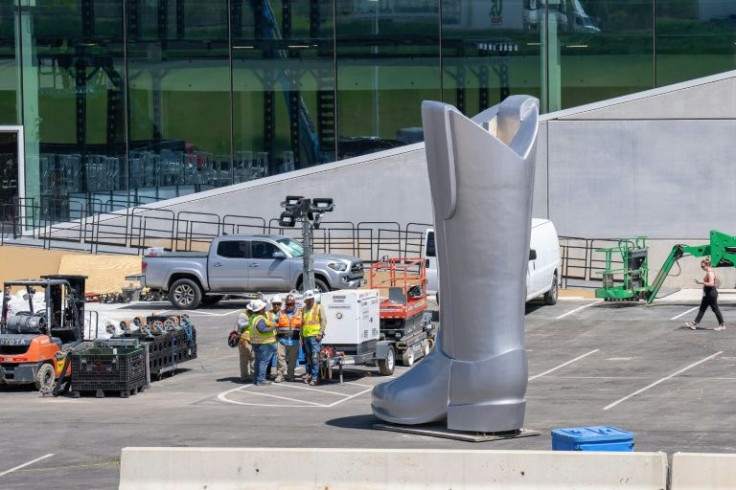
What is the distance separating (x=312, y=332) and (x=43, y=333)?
4928 mm

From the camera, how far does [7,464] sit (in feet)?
65.7

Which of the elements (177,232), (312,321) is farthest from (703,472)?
(177,232)

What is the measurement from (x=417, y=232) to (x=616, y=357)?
46.0 feet

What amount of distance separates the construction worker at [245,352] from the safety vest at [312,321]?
1280mm

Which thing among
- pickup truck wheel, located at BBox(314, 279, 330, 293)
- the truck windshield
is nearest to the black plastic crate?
pickup truck wheel, located at BBox(314, 279, 330, 293)

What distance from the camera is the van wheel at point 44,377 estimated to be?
26750 millimetres

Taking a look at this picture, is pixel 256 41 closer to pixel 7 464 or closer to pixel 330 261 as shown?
pixel 330 261

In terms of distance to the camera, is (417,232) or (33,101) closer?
(417,232)

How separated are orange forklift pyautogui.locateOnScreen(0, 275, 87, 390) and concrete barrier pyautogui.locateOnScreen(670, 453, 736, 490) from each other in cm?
1351

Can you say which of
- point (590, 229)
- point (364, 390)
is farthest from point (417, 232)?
point (364, 390)

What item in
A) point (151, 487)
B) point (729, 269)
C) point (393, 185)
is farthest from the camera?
point (393, 185)

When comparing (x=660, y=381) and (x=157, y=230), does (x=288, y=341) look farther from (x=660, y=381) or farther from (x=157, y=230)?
(x=157, y=230)

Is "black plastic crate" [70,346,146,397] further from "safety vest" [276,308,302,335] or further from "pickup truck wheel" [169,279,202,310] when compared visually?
"pickup truck wheel" [169,279,202,310]

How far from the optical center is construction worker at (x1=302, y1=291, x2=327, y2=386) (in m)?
26.5
